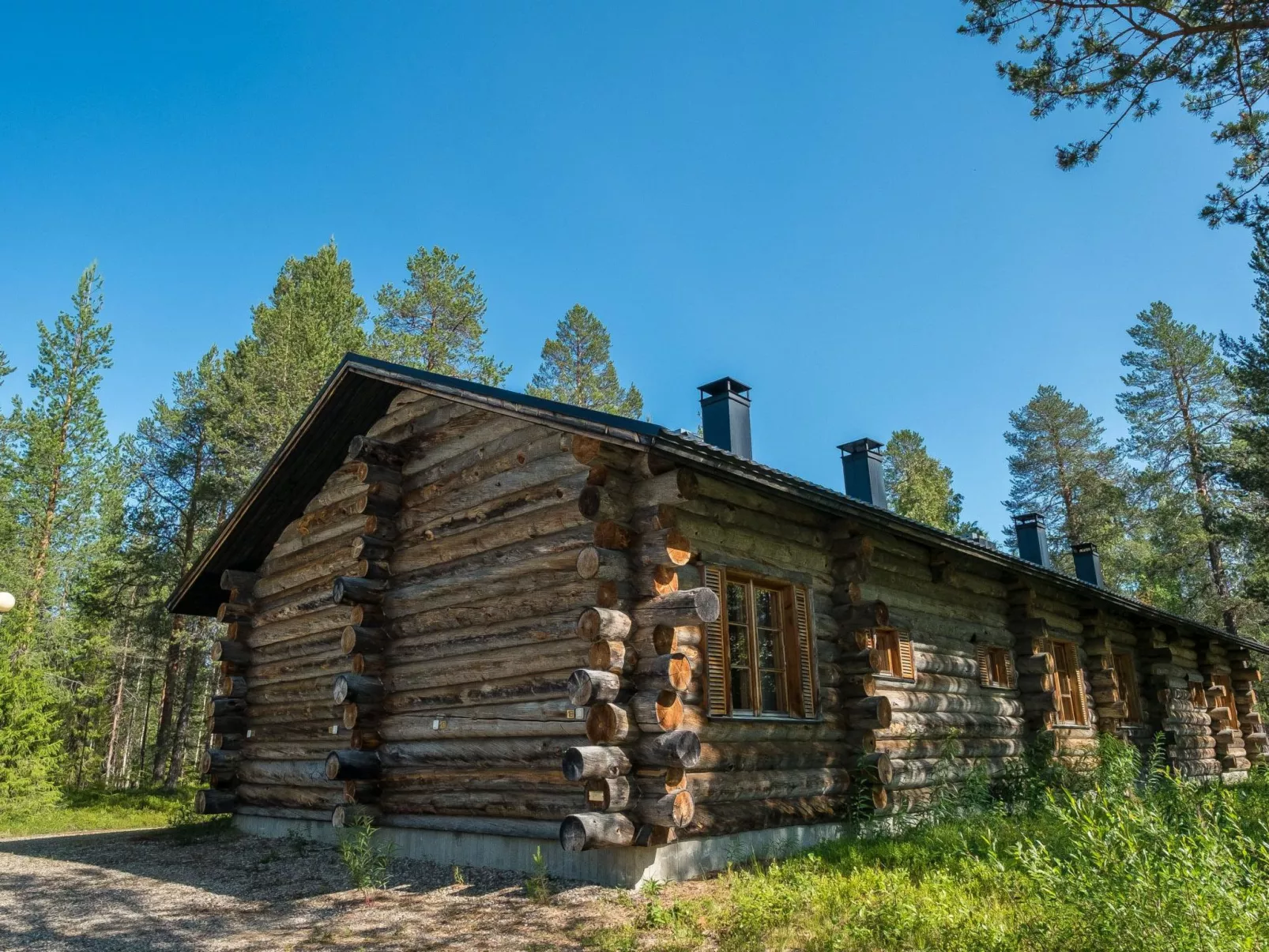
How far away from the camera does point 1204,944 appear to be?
4.16 metres

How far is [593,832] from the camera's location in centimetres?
738

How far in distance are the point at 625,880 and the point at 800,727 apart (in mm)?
2720

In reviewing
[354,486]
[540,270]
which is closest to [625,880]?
[354,486]

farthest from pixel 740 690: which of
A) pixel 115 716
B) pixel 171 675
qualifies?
pixel 115 716

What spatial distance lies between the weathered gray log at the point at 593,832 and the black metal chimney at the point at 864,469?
8306mm

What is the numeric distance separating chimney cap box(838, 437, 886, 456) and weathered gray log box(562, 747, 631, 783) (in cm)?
843

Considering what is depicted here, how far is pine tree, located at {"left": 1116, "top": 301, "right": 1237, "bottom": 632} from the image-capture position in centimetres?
3108

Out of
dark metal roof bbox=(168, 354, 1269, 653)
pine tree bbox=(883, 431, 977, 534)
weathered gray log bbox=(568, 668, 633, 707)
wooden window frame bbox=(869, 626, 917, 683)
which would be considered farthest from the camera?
pine tree bbox=(883, 431, 977, 534)

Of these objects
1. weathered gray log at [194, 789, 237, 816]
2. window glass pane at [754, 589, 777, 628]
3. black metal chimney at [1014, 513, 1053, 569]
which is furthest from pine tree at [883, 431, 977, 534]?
weathered gray log at [194, 789, 237, 816]

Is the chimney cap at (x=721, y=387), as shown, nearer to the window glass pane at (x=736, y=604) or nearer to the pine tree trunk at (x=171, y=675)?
the window glass pane at (x=736, y=604)

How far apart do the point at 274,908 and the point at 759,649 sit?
5289mm

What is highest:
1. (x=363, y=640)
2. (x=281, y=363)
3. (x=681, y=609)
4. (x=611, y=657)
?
(x=281, y=363)

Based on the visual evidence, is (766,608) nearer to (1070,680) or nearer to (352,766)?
(352,766)

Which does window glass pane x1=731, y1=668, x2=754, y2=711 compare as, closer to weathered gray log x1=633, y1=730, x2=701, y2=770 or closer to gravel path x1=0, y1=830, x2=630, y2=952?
weathered gray log x1=633, y1=730, x2=701, y2=770
